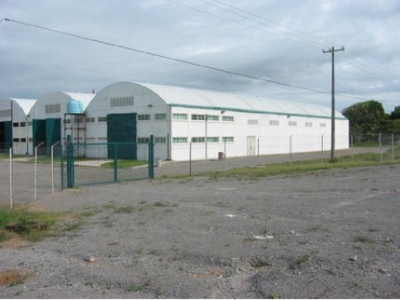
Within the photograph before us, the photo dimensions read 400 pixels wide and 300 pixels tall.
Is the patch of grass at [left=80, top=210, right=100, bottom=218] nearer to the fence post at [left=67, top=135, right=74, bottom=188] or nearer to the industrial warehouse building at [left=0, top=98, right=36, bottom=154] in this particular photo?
the fence post at [left=67, top=135, right=74, bottom=188]

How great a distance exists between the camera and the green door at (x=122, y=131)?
3972cm

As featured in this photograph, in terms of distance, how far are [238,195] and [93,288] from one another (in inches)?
343

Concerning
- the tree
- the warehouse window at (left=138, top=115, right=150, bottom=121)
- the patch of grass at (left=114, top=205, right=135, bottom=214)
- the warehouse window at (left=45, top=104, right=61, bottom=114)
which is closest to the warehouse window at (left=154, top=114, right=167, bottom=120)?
the warehouse window at (left=138, top=115, right=150, bottom=121)

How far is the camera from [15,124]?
181 ft

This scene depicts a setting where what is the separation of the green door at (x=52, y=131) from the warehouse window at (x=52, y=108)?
1.10m

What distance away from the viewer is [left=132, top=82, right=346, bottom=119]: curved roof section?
1587 inches

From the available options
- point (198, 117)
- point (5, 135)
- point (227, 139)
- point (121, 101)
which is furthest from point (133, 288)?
point (5, 135)

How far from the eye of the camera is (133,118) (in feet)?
133

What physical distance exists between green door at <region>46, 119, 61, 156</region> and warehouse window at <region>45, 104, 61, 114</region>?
1.10m

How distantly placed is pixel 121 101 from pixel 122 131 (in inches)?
114

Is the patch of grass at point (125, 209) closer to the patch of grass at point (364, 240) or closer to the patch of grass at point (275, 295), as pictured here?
the patch of grass at point (364, 240)

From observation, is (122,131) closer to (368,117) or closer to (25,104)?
(25,104)

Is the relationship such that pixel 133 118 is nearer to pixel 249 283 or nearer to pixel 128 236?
pixel 128 236

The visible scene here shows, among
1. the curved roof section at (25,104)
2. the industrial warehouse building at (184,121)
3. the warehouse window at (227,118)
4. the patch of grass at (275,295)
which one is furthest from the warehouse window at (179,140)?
the patch of grass at (275,295)
